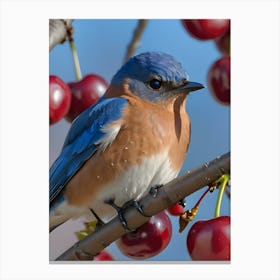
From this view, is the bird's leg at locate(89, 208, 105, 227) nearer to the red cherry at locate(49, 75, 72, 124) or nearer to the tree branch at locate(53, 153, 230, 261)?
the tree branch at locate(53, 153, 230, 261)

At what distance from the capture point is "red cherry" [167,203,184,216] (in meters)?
1.97

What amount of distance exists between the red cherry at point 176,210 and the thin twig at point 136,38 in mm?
527

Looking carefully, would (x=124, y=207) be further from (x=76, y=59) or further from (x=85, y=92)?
(x=76, y=59)

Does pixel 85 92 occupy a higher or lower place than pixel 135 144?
higher

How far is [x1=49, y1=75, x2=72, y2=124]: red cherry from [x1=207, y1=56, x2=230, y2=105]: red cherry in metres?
0.49

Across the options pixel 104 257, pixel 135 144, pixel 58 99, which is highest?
pixel 58 99

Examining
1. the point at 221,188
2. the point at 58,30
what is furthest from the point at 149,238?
the point at 58,30

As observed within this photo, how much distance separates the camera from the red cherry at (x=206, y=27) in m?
1.99

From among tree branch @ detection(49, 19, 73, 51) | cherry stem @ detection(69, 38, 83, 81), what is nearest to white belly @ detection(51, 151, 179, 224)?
cherry stem @ detection(69, 38, 83, 81)

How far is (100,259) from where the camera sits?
2.02 m

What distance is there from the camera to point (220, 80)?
6.65 feet

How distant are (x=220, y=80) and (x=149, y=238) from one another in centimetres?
58
